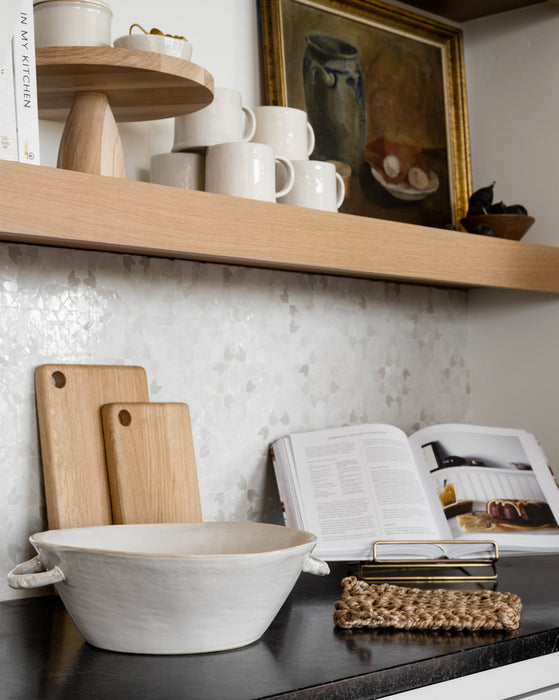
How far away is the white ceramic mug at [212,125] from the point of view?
126 cm

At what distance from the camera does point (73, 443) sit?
1.17 meters

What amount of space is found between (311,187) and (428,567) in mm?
576

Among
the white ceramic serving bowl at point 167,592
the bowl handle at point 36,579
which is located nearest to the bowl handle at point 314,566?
the white ceramic serving bowl at point 167,592

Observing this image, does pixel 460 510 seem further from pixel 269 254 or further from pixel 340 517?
pixel 269 254

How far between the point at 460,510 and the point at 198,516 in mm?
465

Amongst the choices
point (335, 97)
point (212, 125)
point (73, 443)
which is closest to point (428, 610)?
point (73, 443)

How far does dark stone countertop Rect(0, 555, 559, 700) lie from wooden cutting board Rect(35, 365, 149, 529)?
0.14 meters

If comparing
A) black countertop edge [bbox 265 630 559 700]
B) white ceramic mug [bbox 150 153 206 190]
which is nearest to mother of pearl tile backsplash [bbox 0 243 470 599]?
white ceramic mug [bbox 150 153 206 190]

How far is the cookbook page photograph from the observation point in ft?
4.72

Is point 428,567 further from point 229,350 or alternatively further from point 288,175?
point 288,175

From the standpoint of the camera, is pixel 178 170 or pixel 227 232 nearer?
pixel 227 232

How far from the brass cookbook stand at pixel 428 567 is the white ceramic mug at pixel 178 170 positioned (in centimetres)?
58

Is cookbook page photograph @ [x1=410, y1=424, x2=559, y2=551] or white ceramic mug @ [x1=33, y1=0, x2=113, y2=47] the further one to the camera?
cookbook page photograph @ [x1=410, y1=424, x2=559, y2=551]

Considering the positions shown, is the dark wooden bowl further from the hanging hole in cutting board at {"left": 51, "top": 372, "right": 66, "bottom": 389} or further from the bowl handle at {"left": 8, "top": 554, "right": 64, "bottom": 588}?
the bowl handle at {"left": 8, "top": 554, "right": 64, "bottom": 588}
